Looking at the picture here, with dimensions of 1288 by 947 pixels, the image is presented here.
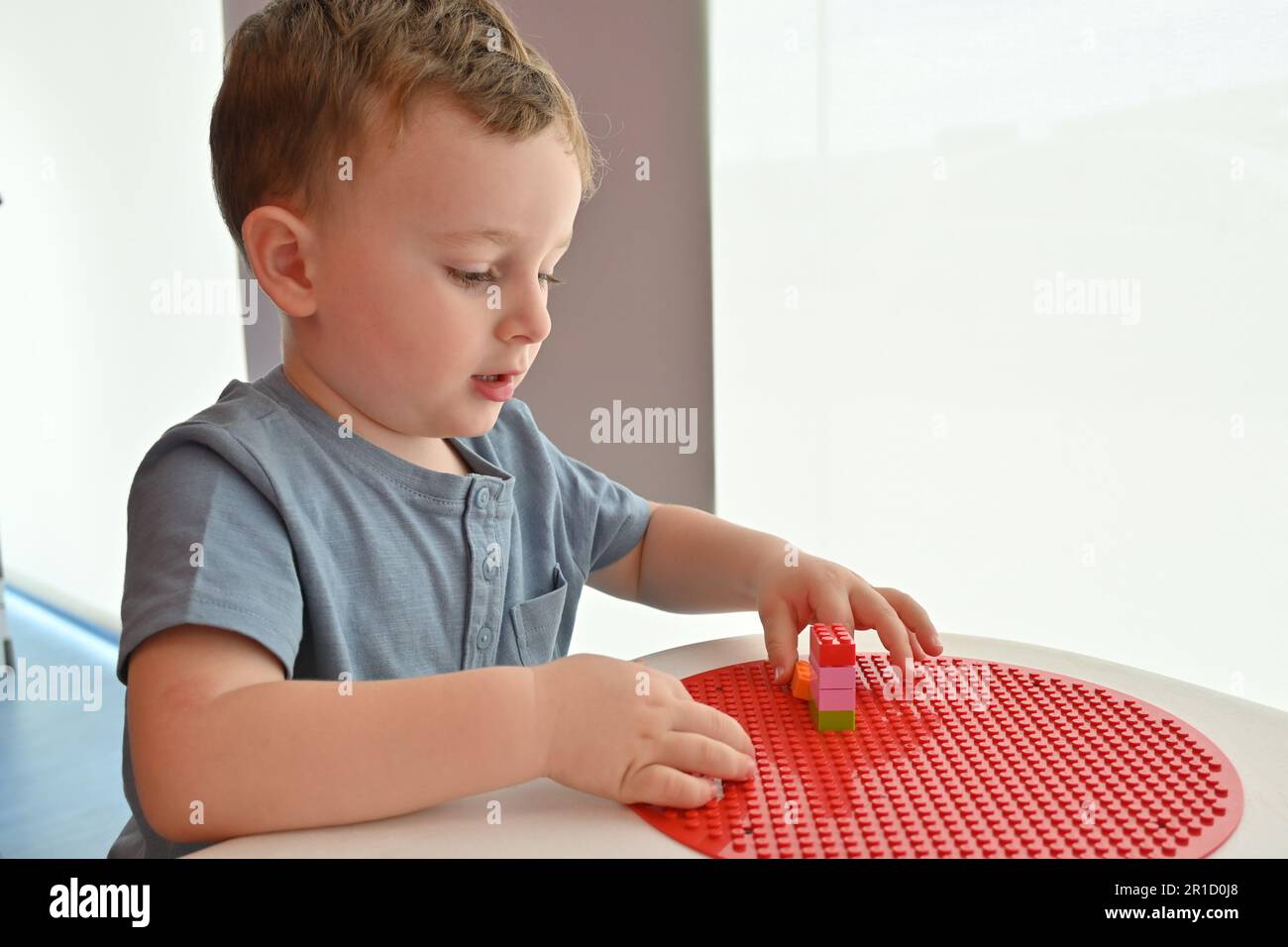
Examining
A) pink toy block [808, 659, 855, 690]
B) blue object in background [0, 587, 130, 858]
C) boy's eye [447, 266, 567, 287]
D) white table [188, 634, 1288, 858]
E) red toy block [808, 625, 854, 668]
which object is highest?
boy's eye [447, 266, 567, 287]

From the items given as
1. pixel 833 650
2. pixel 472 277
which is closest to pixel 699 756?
pixel 833 650

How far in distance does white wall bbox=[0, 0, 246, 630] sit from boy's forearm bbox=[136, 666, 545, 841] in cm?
193

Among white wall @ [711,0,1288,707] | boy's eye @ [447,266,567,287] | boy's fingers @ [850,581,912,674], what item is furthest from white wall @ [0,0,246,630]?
boy's fingers @ [850,581,912,674]

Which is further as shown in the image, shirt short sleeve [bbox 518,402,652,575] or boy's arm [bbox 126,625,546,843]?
shirt short sleeve [bbox 518,402,652,575]

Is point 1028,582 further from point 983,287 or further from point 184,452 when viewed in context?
point 184,452

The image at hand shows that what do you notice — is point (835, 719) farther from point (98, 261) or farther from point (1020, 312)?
point (98, 261)

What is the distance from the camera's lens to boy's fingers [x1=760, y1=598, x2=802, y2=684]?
785 millimetres

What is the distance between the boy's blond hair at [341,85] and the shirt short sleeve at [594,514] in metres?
0.30

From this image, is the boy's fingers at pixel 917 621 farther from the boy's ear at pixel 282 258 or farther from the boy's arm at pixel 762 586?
the boy's ear at pixel 282 258

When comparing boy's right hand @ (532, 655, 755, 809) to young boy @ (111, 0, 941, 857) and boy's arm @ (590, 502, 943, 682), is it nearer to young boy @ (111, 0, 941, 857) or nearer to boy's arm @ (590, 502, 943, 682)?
young boy @ (111, 0, 941, 857)

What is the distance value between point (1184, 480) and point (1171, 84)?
1.78 feet

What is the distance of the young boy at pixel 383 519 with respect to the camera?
1.84 feet
